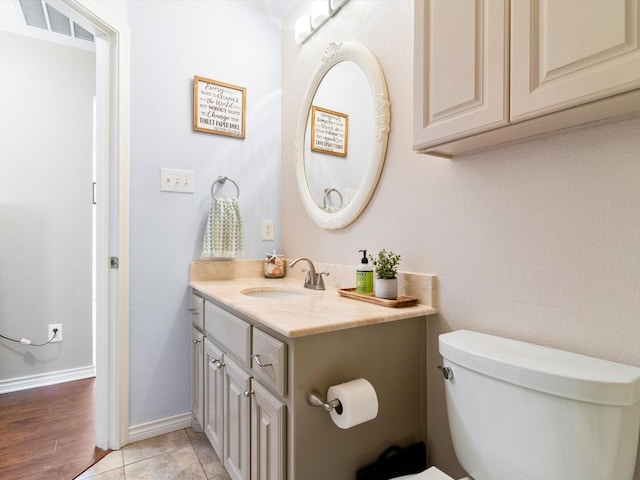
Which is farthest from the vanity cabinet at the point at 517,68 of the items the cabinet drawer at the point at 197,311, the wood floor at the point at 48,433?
the wood floor at the point at 48,433

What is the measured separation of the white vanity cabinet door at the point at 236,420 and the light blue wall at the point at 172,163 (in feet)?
2.03

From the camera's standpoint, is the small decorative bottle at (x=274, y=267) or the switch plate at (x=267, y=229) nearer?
the small decorative bottle at (x=274, y=267)

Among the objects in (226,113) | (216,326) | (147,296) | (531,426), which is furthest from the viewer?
(226,113)

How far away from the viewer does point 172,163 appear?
1.78 metres

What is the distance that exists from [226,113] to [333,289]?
1.17 m

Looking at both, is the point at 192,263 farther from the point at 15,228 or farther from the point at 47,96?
the point at 47,96

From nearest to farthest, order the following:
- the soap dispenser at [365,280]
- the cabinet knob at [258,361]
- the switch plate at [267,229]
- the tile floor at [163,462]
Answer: the cabinet knob at [258,361] → the soap dispenser at [365,280] → the tile floor at [163,462] → the switch plate at [267,229]

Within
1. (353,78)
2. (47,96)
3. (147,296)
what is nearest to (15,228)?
(47,96)

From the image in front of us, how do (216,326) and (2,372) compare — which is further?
(2,372)

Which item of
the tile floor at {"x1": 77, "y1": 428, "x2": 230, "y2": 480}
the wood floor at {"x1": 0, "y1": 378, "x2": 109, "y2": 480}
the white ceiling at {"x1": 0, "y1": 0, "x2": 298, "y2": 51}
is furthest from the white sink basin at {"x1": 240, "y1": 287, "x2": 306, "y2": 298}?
the white ceiling at {"x1": 0, "y1": 0, "x2": 298, "y2": 51}

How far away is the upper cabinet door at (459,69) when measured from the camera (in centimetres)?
77

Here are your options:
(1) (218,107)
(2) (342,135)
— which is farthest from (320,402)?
(1) (218,107)

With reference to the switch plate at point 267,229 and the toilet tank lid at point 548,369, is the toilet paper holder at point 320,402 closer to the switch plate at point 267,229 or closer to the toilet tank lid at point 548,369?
the toilet tank lid at point 548,369

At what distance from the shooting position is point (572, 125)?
0.80 meters
